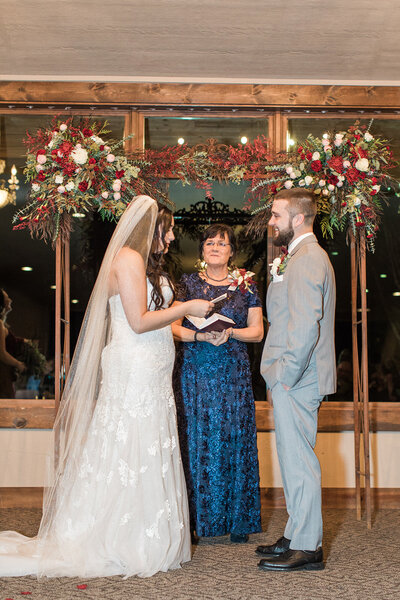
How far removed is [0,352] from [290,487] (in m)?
3.22

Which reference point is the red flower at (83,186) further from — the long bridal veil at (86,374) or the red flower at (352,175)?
the red flower at (352,175)

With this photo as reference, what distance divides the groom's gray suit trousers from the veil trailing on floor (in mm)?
922

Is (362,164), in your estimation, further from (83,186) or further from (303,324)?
(83,186)

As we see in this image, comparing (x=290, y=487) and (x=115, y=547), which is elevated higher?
(x=290, y=487)

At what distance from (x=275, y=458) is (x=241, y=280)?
5.86 ft

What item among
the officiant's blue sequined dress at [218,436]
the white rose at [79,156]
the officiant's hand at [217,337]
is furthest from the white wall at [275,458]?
the white rose at [79,156]

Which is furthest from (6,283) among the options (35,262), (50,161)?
(50,161)

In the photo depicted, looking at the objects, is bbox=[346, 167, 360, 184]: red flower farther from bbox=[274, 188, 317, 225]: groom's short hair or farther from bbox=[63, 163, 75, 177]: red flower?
bbox=[63, 163, 75, 177]: red flower

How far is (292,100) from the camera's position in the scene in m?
5.63

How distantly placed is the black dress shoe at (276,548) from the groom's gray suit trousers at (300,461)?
7.1 inches

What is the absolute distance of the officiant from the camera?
4.17m

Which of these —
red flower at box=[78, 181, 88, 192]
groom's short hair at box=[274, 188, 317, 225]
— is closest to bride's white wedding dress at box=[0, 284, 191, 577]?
groom's short hair at box=[274, 188, 317, 225]

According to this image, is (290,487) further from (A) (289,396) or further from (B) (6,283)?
(B) (6,283)

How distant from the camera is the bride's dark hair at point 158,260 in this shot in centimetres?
357
